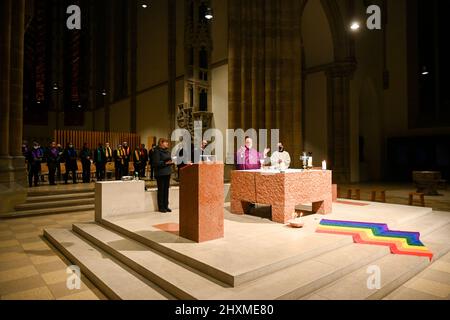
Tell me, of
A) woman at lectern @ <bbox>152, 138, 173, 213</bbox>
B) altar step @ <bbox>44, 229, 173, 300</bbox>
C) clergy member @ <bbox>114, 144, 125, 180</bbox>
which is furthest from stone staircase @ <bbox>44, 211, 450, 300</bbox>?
clergy member @ <bbox>114, 144, 125, 180</bbox>

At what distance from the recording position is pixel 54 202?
7.62m

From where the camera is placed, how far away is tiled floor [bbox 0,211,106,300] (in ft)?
10.4

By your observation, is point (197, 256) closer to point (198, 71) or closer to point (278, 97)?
point (278, 97)

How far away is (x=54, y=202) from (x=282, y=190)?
5.78m

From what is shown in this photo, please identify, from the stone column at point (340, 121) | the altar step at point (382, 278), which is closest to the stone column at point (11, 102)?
the altar step at point (382, 278)

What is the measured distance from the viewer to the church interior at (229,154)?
11.2 ft

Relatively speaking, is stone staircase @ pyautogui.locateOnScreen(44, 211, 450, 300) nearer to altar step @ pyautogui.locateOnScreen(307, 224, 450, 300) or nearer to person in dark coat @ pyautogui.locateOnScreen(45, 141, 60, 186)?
altar step @ pyautogui.locateOnScreen(307, 224, 450, 300)

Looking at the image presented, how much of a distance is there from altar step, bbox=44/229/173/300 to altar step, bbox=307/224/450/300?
5.13 feet

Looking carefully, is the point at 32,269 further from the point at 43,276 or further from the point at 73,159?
the point at 73,159

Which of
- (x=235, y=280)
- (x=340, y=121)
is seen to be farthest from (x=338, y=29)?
(x=235, y=280)

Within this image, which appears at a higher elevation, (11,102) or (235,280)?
(11,102)

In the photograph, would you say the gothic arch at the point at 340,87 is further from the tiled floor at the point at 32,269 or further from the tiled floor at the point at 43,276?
the tiled floor at the point at 32,269

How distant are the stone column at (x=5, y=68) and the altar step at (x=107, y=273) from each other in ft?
13.5

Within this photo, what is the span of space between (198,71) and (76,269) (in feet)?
32.8
